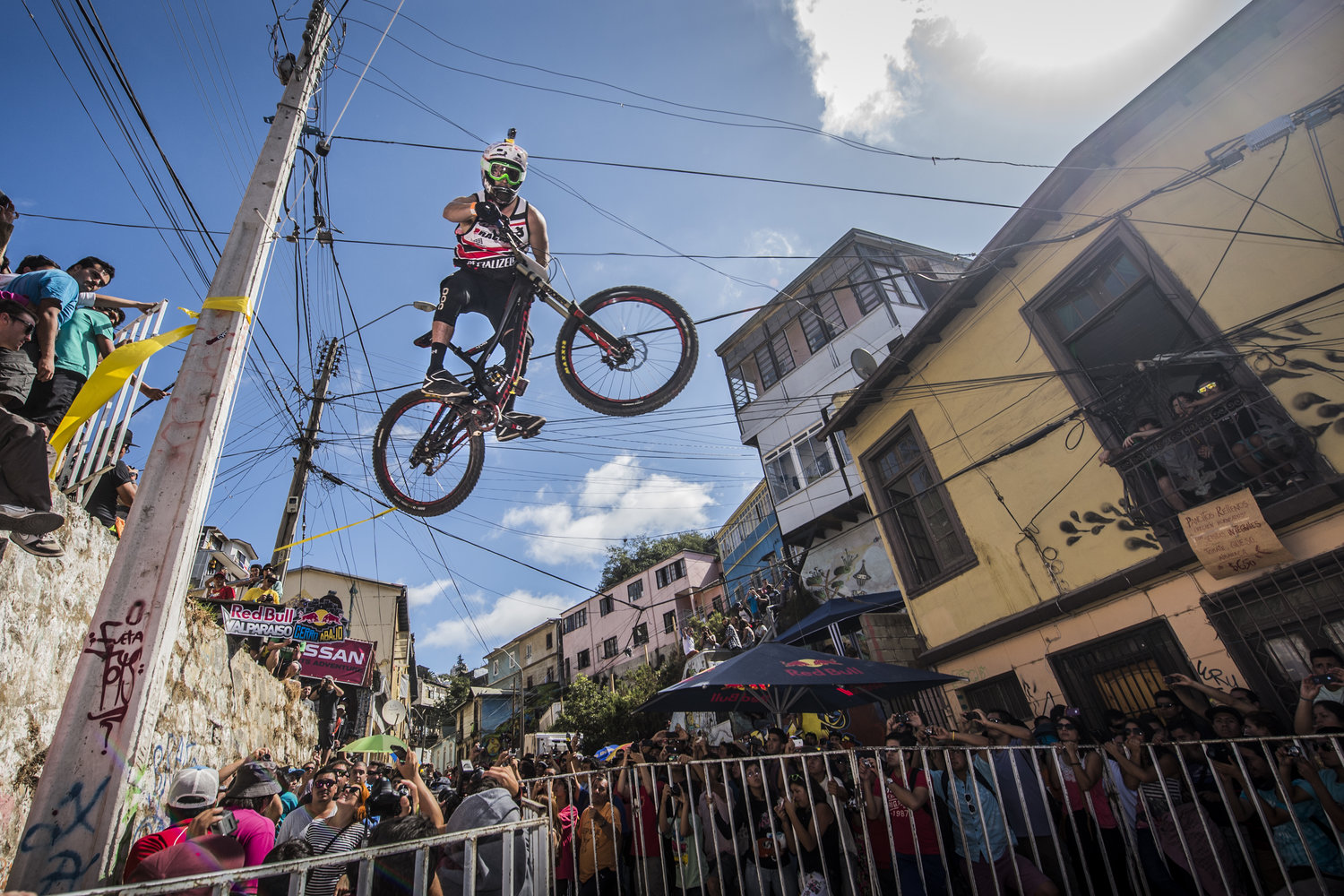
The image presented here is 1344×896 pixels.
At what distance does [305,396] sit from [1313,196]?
15.3 meters

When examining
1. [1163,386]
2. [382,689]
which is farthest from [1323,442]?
[382,689]

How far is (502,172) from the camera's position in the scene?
5.43m

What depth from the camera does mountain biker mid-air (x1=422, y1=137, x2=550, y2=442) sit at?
17.5 feet

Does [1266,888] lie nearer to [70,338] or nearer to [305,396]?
[70,338]

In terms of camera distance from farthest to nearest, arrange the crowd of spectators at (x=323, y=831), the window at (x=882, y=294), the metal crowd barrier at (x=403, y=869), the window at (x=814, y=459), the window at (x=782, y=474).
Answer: the window at (x=782, y=474) → the window at (x=814, y=459) → the window at (x=882, y=294) → the crowd of spectators at (x=323, y=831) → the metal crowd barrier at (x=403, y=869)

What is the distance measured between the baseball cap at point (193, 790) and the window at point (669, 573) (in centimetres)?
3205

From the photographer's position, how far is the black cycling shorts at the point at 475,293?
5422mm

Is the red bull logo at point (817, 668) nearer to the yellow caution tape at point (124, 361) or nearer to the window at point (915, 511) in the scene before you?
the window at point (915, 511)

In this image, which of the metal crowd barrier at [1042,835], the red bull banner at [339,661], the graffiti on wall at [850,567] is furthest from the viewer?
the graffiti on wall at [850,567]

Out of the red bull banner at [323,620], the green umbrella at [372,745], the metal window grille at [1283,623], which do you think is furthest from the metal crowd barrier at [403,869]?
the red bull banner at [323,620]

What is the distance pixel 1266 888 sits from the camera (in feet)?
13.0

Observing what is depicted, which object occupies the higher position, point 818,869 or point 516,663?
point 516,663

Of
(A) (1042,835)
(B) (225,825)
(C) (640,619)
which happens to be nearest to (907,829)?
(A) (1042,835)

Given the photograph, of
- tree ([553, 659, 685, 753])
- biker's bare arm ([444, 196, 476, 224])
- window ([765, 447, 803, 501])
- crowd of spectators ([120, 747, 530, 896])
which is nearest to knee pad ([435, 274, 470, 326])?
biker's bare arm ([444, 196, 476, 224])
